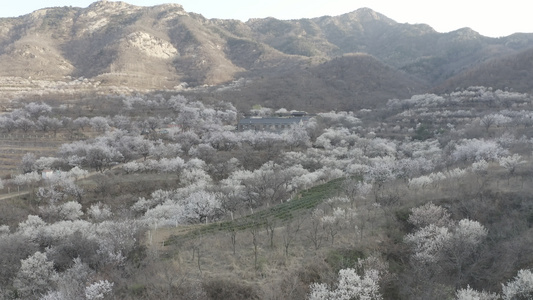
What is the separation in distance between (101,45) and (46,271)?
170 m

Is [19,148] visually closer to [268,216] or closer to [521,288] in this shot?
[268,216]

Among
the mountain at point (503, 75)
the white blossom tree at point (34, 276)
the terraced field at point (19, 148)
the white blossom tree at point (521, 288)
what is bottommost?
the terraced field at point (19, 148)

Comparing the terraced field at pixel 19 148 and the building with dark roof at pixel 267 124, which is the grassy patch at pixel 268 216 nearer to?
the terraced field at pixel 19 148

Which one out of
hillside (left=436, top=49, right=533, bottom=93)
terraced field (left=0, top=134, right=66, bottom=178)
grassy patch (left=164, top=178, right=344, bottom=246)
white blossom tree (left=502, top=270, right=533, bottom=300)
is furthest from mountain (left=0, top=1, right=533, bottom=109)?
white blossom tree (left=502, top=270, right=533, bottom=300)

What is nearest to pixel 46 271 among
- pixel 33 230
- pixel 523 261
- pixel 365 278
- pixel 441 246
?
pixel 33 230

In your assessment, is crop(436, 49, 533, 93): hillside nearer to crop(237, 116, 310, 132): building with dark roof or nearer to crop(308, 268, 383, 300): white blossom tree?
crop(237, 116, 310, 132): building with dark roof

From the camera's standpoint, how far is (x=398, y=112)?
85000 millimetres

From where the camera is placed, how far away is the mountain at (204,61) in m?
116

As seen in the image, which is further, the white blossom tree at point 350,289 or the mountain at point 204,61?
the mountain at point 204,61

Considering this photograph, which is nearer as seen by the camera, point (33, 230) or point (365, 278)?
point (365, 278)

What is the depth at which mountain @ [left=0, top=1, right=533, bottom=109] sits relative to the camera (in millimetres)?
115562

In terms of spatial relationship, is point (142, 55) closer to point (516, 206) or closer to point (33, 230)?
point (33, 230)

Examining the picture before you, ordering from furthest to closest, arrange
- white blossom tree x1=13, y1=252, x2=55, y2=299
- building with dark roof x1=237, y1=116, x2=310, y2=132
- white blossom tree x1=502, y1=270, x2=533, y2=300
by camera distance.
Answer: building with dark roof x1=237, y1=116, x2=310, y2=132, white blossom tree x1=13, y1=252, x2=55, y2=299, white blossom tree x1=502, y1=270, x2=533, y2=300

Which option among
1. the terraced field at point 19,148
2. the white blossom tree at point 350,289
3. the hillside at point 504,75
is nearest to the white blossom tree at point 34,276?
the white blossom tree at point 350,289
